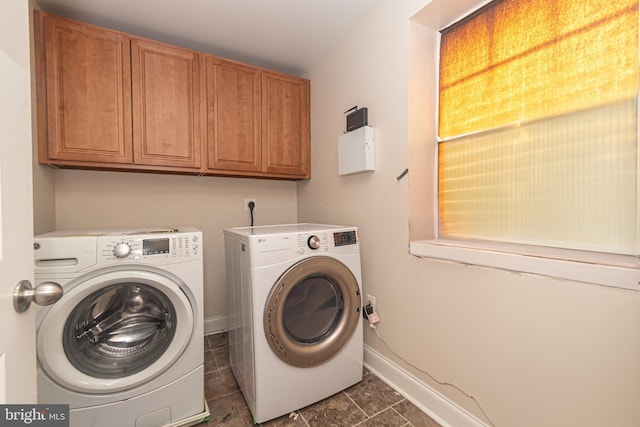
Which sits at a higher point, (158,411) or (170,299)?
(170,299)

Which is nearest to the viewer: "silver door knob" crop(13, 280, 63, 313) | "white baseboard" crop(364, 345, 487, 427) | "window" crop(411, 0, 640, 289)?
"silver door knob" crop(13, 280, 63, 313)

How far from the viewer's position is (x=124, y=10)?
5.33ft

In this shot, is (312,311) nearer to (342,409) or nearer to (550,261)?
(342,409)

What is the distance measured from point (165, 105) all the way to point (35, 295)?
1.62m

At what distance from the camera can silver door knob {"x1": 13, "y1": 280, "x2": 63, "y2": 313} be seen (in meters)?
0.52

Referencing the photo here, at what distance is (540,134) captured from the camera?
1123 millimetres

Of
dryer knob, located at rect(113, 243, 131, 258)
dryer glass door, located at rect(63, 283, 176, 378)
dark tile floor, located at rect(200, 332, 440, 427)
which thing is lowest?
dark tile floor, located at rect(200, 332, 440, 427)

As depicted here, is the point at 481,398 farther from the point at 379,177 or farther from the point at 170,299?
the point at 170,299

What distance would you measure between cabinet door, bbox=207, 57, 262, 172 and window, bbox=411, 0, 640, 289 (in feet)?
4.35

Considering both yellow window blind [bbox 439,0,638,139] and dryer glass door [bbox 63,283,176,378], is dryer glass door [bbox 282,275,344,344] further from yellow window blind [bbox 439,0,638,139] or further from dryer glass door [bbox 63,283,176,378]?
yellow window blind [bbox 439,0,638,139]

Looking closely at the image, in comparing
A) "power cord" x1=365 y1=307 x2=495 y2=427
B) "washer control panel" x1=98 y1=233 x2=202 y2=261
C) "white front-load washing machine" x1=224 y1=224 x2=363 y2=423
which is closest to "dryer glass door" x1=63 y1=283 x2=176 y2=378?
"washer control panel" x1=98 y1=233 x2=202 y2=261

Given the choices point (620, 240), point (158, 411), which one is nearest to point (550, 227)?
point (620, 240)

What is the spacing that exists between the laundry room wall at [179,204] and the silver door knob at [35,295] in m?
1.45

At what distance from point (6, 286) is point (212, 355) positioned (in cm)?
173
